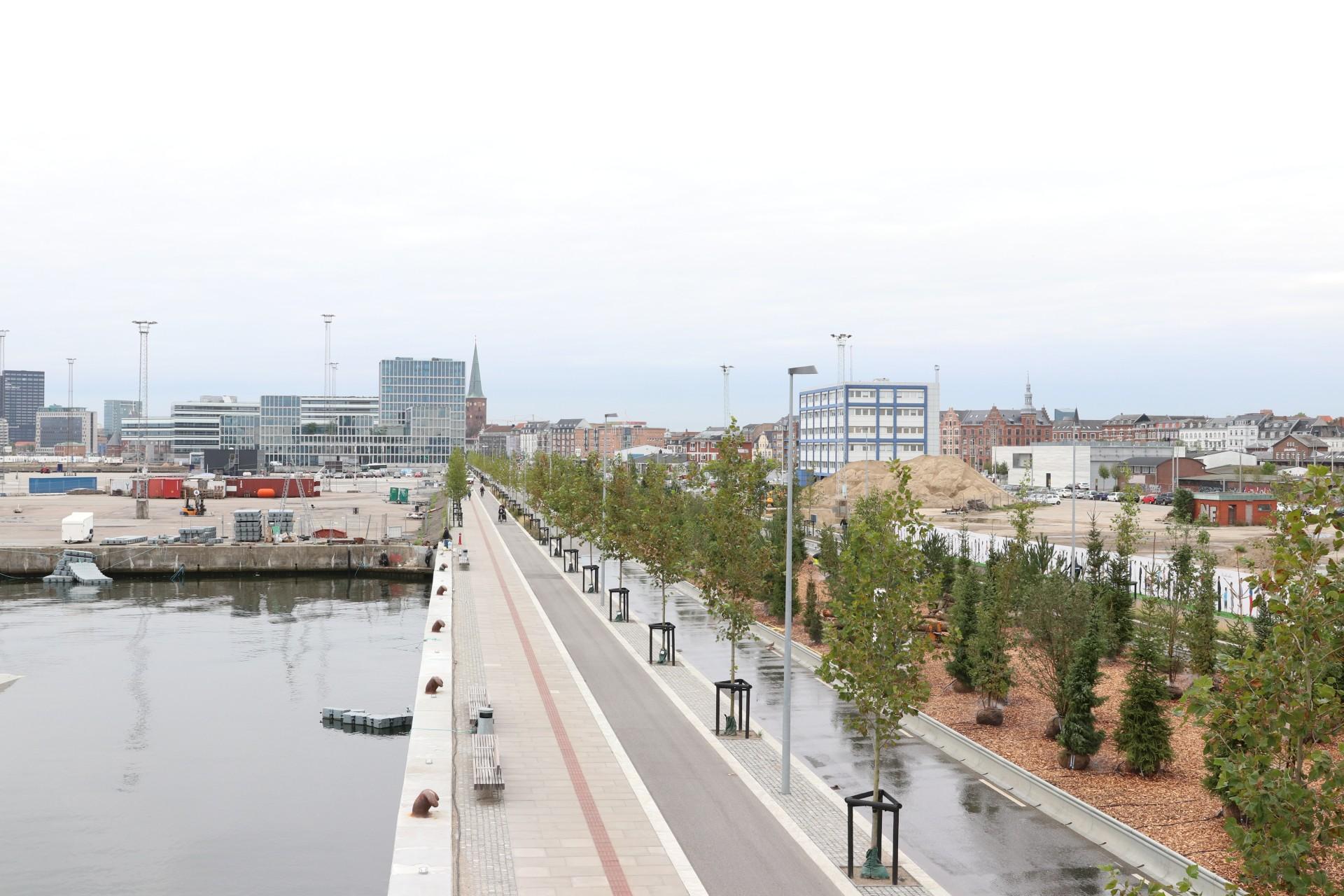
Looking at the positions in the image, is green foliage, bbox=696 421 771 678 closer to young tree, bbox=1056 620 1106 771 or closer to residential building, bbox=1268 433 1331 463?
young tree, bbox=1056 620 1106 771

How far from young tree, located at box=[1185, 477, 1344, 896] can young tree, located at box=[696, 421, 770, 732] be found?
19.5 meters

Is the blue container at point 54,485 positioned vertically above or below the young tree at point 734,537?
below

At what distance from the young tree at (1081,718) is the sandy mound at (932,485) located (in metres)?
82.9

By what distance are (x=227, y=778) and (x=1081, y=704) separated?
77.6ft

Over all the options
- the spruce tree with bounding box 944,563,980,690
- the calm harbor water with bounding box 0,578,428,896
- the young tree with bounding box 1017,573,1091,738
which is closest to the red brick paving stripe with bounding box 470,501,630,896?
the calm harbor water with bounding box 0,578,428,896

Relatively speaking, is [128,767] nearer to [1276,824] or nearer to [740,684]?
[740,684]

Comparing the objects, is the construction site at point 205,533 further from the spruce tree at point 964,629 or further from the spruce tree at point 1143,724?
the spruce tree at point 1143,724

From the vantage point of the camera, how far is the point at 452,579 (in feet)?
181

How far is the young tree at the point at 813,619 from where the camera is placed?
3891cm

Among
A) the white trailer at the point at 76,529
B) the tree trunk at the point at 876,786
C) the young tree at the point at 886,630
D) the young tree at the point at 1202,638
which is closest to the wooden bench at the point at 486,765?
the young tree at the point at 886,630

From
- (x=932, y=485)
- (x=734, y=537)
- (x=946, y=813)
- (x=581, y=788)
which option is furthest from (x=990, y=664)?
→ (x=932, y=485)

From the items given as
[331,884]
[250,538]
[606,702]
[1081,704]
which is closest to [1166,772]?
[1081,704]

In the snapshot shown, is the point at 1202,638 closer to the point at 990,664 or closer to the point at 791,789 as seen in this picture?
the point at 990,664

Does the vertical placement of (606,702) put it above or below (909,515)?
below
